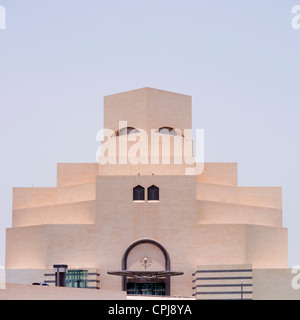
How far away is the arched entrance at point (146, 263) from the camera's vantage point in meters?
54.3

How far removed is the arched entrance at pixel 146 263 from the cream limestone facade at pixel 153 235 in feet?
0.23

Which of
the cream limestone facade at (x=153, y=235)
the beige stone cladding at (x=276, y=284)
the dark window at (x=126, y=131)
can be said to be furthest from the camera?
the dark window at (x=126, y=131)

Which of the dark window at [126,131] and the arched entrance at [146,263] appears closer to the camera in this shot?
the arched entrance at [146,263]

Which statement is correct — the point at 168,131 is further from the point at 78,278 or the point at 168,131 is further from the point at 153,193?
the point at 78,278

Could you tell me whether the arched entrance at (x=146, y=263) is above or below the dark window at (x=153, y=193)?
below

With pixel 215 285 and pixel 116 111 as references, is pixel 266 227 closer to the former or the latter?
→ pixel 215 285

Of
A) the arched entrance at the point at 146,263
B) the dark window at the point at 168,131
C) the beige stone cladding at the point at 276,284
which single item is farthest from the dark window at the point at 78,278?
the dark window at the point at 168,131

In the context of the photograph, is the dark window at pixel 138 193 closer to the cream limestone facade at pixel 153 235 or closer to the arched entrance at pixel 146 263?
the cream limestone facade at pixel 153 235

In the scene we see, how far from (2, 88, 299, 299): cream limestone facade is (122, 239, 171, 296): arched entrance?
0.23 feet

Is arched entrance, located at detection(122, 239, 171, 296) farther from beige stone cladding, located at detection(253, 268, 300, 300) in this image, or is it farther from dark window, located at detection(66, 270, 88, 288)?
beige stone cladding, located at detection(253, 268, 300, 300)

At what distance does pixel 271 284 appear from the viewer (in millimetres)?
52812

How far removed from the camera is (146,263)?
2149 inches

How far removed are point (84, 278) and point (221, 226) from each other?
33.1 feet
